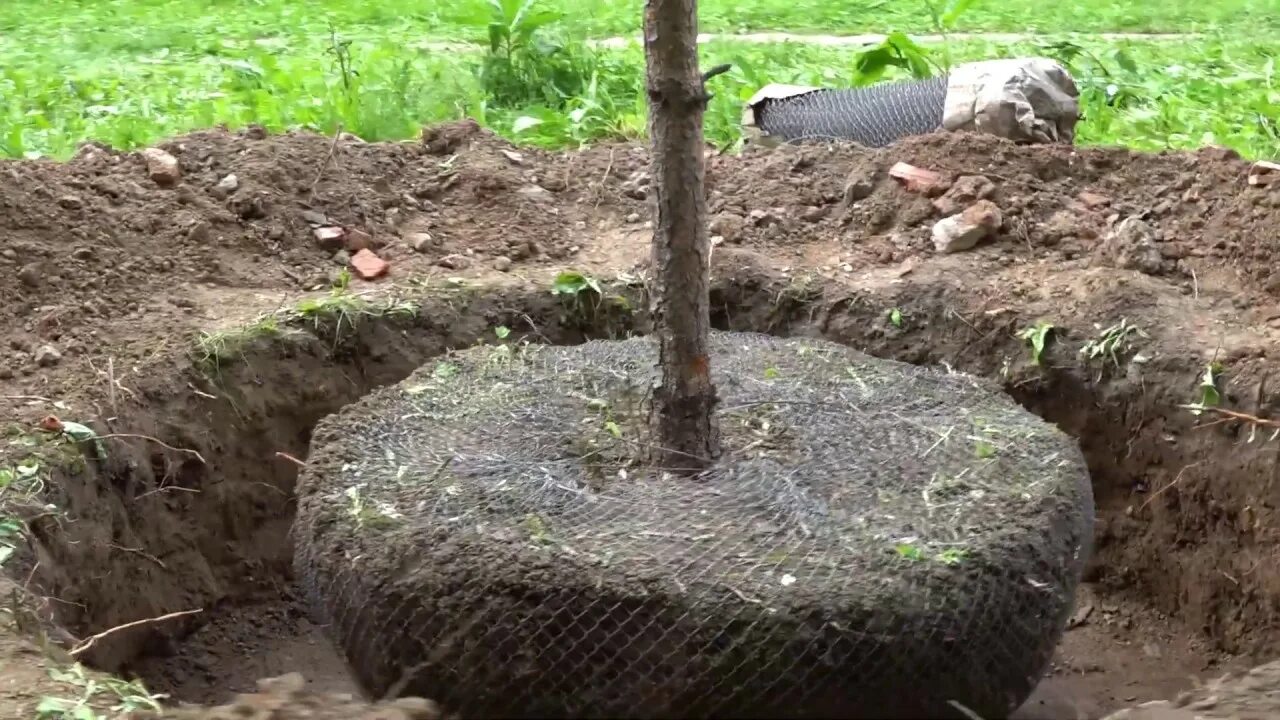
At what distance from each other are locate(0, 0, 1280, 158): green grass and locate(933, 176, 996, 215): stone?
115cm

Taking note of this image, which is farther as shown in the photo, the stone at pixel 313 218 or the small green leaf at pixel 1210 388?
the stone at pixel 313 218

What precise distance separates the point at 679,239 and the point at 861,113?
2.36 meters

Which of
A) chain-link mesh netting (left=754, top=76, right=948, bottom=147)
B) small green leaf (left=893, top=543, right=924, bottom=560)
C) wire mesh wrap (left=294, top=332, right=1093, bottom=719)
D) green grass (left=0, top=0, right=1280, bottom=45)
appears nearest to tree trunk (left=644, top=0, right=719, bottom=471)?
wire mesh wrap (left=294, top=332, right=1093, bottom=719)

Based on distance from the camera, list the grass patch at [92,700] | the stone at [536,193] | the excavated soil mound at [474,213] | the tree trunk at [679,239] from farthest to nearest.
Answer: the stone at [536,193]
the excavated soil mound at [474,213]
the tree trunk at [679,239]
the grass patch at [92,700]

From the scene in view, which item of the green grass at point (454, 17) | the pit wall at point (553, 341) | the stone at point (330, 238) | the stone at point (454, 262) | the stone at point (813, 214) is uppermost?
the green grass at point (454, 17)

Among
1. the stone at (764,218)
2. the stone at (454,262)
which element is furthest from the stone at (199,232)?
the stone at (764,218)

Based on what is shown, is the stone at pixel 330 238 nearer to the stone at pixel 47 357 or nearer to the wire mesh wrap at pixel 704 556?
the stone at pixel 47 357

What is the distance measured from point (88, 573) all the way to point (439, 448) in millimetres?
763

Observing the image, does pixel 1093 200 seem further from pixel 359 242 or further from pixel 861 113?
pixel 359 242

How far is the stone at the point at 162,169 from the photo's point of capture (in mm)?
3721

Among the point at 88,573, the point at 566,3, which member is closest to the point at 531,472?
→ the point at 88,573

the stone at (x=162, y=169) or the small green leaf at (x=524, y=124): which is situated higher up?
the stone at (x=162, y=169)

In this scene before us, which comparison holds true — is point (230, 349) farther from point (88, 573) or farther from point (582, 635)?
point (582, 635)

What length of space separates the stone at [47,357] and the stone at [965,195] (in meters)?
2.41
